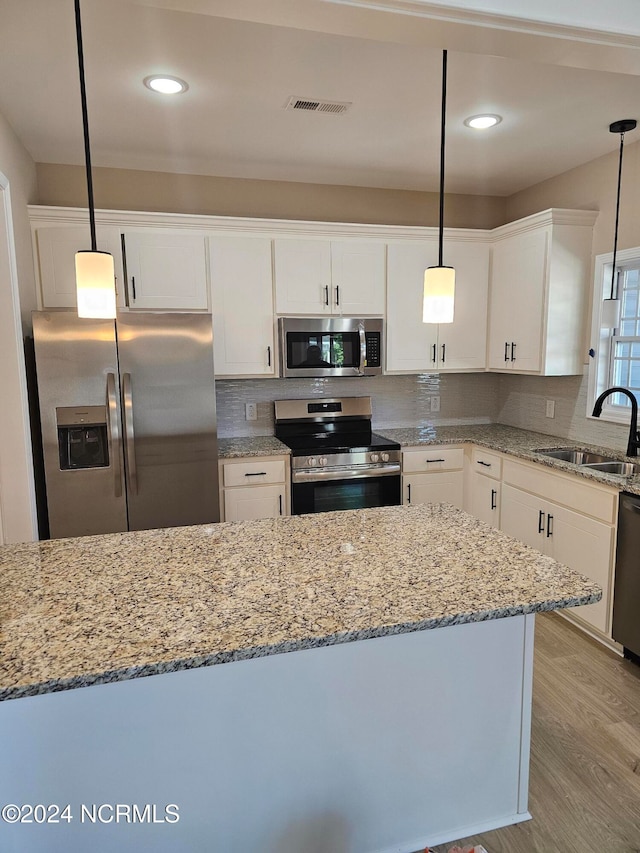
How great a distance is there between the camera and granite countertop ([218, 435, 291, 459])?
331cm

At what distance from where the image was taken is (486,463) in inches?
143

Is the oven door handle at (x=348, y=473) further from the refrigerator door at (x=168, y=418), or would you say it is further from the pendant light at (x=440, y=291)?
the pendant light at (x=440, y=291)

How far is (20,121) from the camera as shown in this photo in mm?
2697

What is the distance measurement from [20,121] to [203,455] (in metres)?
1.93

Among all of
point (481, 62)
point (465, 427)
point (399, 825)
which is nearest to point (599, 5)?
point (481, 62)

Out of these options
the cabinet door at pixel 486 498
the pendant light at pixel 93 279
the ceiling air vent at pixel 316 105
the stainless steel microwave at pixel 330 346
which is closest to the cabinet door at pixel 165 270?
the stainless steel microwave at pixel 330 346

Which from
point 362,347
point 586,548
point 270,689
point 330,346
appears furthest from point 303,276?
point 270,689

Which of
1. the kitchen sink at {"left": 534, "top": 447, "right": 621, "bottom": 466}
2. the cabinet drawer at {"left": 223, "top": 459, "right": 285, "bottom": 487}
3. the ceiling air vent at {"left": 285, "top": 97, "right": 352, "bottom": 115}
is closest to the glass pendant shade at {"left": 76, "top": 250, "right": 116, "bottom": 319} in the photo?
the ceiling air vent at {"left": 285, "top": 97, "right": 352, "bottom": 115}

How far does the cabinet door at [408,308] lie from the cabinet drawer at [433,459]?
0.62 metres

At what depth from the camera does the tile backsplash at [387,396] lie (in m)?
3.85

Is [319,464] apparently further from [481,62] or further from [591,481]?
[481,62]

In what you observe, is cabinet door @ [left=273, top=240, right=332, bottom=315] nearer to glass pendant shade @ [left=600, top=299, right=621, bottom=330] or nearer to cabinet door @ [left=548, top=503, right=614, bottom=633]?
glass pendant shade @ [left=600, top=299, right=621, bottom=330]

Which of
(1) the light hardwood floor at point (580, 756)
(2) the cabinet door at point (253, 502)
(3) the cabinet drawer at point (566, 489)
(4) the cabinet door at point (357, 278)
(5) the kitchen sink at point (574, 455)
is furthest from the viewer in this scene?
(4) the cabinet door at point (357, 278)

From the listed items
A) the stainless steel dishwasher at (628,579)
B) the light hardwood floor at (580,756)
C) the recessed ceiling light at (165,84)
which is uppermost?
the recessed ceiling light at (165,84)
